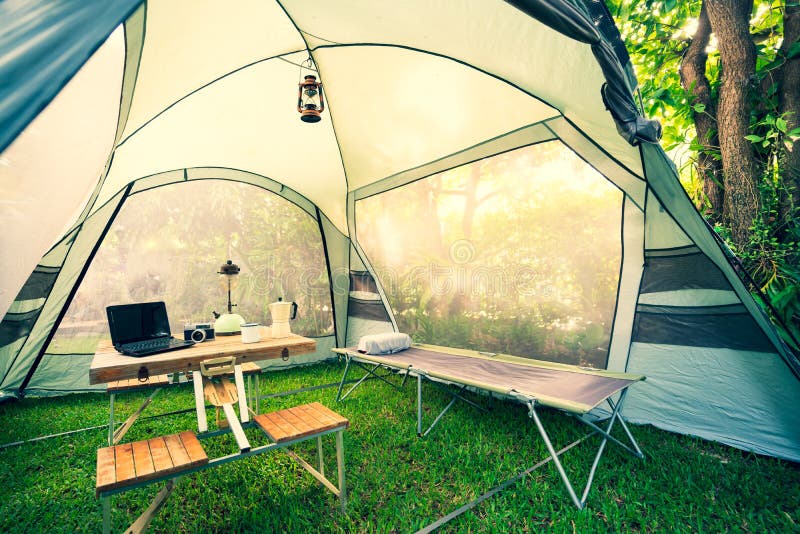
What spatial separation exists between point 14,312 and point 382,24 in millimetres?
3621

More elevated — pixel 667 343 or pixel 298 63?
pixel 298 63

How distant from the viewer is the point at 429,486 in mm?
1900

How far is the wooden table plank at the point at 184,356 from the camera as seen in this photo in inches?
59.6

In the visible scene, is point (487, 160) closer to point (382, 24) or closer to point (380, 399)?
point (382, 24)

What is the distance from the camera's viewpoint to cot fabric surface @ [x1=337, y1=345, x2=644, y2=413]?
1870 millimetres

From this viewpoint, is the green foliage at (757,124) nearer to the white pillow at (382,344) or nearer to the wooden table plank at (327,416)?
the white pillow at (382,344)

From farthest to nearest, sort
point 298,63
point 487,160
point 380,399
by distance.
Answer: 1. point 380,399
2. point 487,160
3. point 298,63

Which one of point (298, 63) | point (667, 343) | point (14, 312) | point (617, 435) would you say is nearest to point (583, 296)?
point (667, 343)

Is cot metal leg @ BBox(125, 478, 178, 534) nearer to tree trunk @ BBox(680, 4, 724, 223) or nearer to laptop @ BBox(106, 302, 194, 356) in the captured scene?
laptop @ BBox(106, 302, 194, 356)

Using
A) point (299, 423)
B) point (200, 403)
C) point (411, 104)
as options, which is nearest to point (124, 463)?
point (200, 403)

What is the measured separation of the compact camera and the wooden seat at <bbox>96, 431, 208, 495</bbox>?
62 cm

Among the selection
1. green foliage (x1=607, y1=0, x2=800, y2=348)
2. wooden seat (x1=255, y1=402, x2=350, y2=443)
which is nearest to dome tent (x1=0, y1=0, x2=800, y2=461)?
green foliage (x1=607, y1=0, x2=800, y2=348)

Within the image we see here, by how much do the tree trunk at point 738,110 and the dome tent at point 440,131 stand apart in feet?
2.13

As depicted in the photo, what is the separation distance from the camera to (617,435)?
2350 millimetres
